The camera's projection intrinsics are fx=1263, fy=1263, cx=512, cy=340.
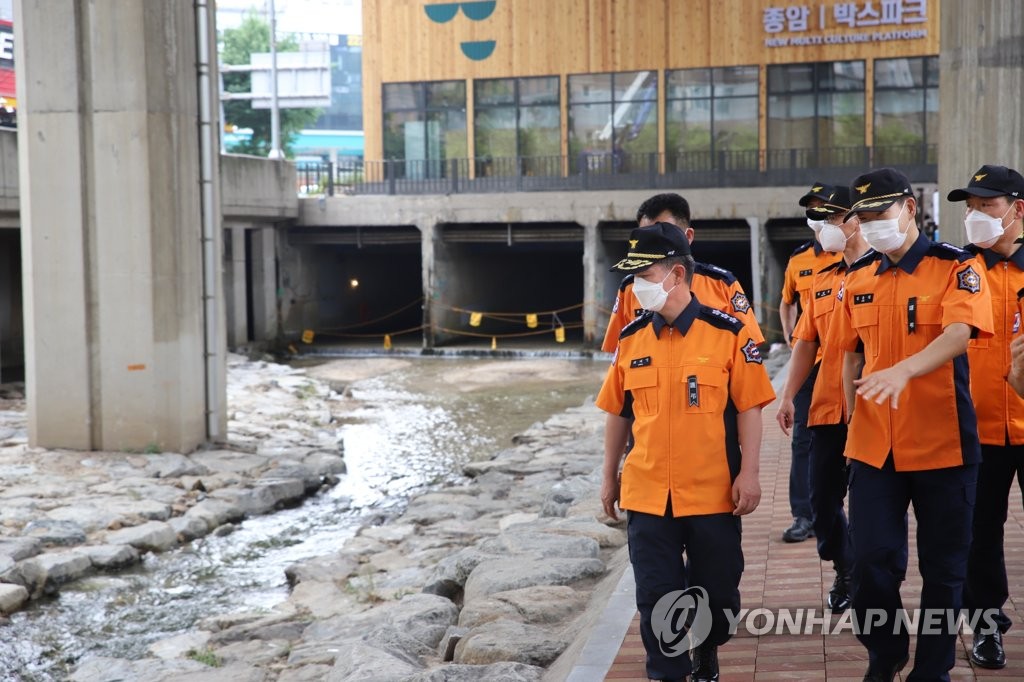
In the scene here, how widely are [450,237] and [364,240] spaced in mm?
2516

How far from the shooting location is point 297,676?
7.36 meters

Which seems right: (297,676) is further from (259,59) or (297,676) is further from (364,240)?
(259,59)

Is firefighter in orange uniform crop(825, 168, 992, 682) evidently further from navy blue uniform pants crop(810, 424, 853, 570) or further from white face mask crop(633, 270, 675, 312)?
navy blue uniform pants crop(810, 424, 853, 570)

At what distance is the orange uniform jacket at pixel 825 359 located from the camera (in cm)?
605

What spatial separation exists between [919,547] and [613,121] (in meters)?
30.9

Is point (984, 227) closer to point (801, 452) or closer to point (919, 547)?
point (919, 547)

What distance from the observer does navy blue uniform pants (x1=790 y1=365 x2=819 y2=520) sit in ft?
22.9

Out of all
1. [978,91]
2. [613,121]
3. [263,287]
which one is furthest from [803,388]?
[613,121]

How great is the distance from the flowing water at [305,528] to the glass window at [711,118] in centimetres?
1129

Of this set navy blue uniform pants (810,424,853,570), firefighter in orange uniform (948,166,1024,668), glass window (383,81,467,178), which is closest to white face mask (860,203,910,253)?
firefighter in orange uniform (948,166,1024,668)

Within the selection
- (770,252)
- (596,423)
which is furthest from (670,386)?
(770,252)

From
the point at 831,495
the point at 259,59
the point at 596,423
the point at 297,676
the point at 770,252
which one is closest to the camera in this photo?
the point at 831,495

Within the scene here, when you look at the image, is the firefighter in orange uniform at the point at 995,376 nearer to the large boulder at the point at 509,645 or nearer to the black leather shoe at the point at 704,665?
the black leather shoe at the point at 704,665

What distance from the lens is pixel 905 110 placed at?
107 feet
